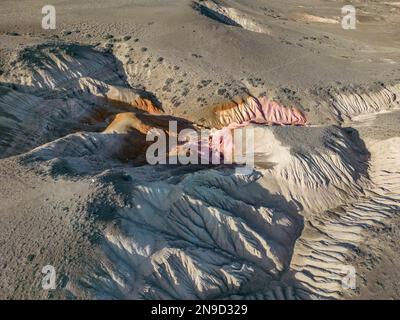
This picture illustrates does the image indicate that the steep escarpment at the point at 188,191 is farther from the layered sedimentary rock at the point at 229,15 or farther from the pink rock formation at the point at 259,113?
the layered sedimentary rock at the point at 229,15

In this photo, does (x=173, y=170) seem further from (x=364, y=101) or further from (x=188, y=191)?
(x=364, y=101)

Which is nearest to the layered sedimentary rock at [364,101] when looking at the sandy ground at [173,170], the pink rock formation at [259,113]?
the sandy ground at [173,170]

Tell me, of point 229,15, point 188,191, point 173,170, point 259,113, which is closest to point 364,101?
point 259,113

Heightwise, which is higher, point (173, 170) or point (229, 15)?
point (229, 15)

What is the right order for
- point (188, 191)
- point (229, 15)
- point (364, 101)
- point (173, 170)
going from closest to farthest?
point (188, 191) < point (173, 170) < point (364, 101) < point (229, 15)

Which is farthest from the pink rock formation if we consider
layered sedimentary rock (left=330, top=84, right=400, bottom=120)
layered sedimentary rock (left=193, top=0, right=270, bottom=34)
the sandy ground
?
layered sedimentary rock (left=193, top=0, right=270, bottom=34)

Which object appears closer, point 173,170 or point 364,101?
point 173,170

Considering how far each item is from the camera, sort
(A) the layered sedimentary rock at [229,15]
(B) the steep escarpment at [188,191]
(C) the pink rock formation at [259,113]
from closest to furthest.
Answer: (B) the steep escarpment at [188,191] → (C) the pink rock formation at [259,113] → (A) the layered sedimentary rock at [229,15]

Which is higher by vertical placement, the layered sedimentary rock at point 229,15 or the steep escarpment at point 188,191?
the layered sedimentary rock at point 229,15

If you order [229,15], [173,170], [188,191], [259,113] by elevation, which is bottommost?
[173,170]

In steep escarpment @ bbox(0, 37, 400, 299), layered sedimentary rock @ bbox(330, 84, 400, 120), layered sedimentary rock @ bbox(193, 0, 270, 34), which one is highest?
layered sedimentary rock @ bbox(193, 0, 270, 34)

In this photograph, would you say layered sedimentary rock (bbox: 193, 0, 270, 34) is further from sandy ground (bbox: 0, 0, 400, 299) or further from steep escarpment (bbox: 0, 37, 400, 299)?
steep escarpment (bbox: 0, 37, 400, 299)
